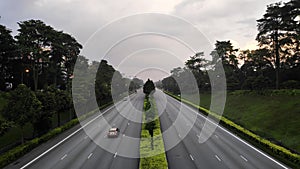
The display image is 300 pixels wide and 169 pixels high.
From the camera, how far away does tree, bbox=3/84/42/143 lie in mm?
31922

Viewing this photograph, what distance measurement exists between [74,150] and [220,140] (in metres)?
19.8

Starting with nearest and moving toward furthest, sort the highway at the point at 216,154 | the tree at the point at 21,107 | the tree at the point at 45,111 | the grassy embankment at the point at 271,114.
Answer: the highway at the point at 216,154 < the tree at the point at 21,107 < the grassy embankment at the point at 271,114 < the tree at the point at 45,111

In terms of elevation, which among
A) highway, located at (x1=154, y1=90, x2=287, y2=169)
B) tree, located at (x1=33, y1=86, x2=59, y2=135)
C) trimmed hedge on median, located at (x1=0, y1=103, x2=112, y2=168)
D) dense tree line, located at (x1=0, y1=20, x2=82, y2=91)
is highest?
dense tree line, located at (x1=0, y1=20, x2=82, y2=91)

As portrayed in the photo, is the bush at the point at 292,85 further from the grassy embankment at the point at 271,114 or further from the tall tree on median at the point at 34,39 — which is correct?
→ the tall tree on median at the point at 34,39

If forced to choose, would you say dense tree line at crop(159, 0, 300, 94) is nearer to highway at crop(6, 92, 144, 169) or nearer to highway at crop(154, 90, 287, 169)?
highway at crop(154, 90, 287, 169)

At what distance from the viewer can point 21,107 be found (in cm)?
3238

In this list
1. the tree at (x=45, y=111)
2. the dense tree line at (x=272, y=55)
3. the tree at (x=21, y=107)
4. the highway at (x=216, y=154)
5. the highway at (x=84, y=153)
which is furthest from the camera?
the dense tree line at (x=272, y=55)

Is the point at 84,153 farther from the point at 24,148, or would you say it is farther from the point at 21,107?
the point at 21,107

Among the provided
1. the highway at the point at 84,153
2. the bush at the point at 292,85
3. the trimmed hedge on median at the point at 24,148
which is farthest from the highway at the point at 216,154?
the bush at the point at 292,85

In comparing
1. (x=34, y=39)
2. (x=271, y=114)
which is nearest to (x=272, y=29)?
(x=271, y=114)

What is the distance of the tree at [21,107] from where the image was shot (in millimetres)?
31922

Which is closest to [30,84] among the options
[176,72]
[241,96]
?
[241,96]

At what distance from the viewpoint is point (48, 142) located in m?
36.6

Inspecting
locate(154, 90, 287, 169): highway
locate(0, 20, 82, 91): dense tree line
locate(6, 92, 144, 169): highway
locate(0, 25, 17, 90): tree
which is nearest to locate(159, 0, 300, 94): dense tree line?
locate(154, 90, 287, 169): highway
